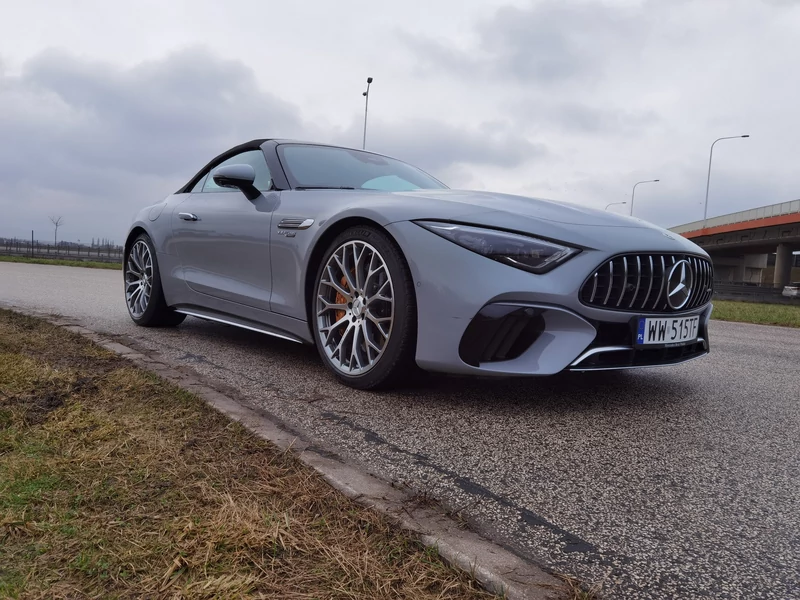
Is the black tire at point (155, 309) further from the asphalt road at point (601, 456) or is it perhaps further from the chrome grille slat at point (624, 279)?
the chrome grille slat at point (624, 279)

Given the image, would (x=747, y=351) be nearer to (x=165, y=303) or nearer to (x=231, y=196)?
(x=231, y=196)

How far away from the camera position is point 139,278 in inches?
205

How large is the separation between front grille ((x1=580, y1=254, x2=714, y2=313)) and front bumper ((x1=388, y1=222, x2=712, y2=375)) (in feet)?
0.13

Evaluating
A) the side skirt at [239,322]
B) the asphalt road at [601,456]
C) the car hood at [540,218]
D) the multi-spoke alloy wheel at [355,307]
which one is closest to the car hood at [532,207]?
the car hood at [540,218]

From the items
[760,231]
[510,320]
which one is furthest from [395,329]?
[760,231]

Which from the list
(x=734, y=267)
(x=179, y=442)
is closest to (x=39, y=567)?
(x=179, y=442)

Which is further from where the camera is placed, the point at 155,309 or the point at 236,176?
the point at 155,309

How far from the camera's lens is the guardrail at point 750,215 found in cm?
3152

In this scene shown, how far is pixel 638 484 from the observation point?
1.95 m

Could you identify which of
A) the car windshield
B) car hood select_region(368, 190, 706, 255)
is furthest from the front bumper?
the car windshield

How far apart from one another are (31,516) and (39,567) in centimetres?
23

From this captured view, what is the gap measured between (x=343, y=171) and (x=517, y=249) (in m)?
1.67

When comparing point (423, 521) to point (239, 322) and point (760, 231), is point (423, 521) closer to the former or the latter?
point (239, 322)

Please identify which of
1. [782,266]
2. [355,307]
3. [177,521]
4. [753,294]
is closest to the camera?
[177,521]
